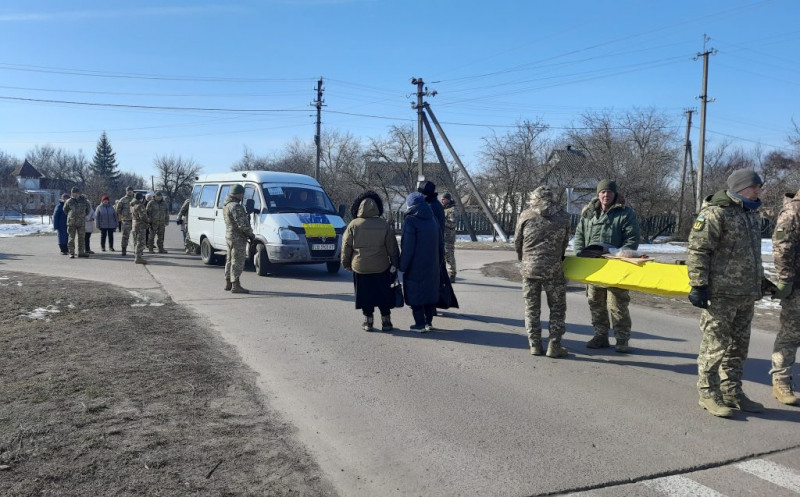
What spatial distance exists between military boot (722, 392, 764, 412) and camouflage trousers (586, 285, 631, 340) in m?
1.84

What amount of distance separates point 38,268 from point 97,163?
287 feet

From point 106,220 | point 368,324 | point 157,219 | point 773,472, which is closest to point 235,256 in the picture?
point 368,324

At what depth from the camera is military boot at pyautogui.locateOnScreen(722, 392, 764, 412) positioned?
4.98 meters

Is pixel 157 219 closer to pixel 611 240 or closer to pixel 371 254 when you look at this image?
pixel 371 254

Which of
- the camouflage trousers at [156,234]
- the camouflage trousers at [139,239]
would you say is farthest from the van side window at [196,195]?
the camouflage trousers at [156,234]

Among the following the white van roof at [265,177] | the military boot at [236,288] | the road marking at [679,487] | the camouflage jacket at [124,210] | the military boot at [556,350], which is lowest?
the road marking at [679,487]

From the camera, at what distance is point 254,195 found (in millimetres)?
13656

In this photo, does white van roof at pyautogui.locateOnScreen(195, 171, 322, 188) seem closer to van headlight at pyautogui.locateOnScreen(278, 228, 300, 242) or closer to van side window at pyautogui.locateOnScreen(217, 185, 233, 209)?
van side window at pyautogui.locateOnScreen(217, 185, 233, 209)

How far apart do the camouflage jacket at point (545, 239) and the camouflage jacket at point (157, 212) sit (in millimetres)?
14256

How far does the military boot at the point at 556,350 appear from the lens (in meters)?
6.57

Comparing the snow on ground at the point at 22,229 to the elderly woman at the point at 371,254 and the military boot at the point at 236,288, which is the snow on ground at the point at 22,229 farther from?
the elderly woman at the point at 371,254

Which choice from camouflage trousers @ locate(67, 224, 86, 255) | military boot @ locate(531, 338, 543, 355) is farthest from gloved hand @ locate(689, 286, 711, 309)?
camouflage trousers @ locate(67, 224, 86, 255)

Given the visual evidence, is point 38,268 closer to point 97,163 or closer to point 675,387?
point 675,387

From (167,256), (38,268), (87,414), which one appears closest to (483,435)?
(87,414)
